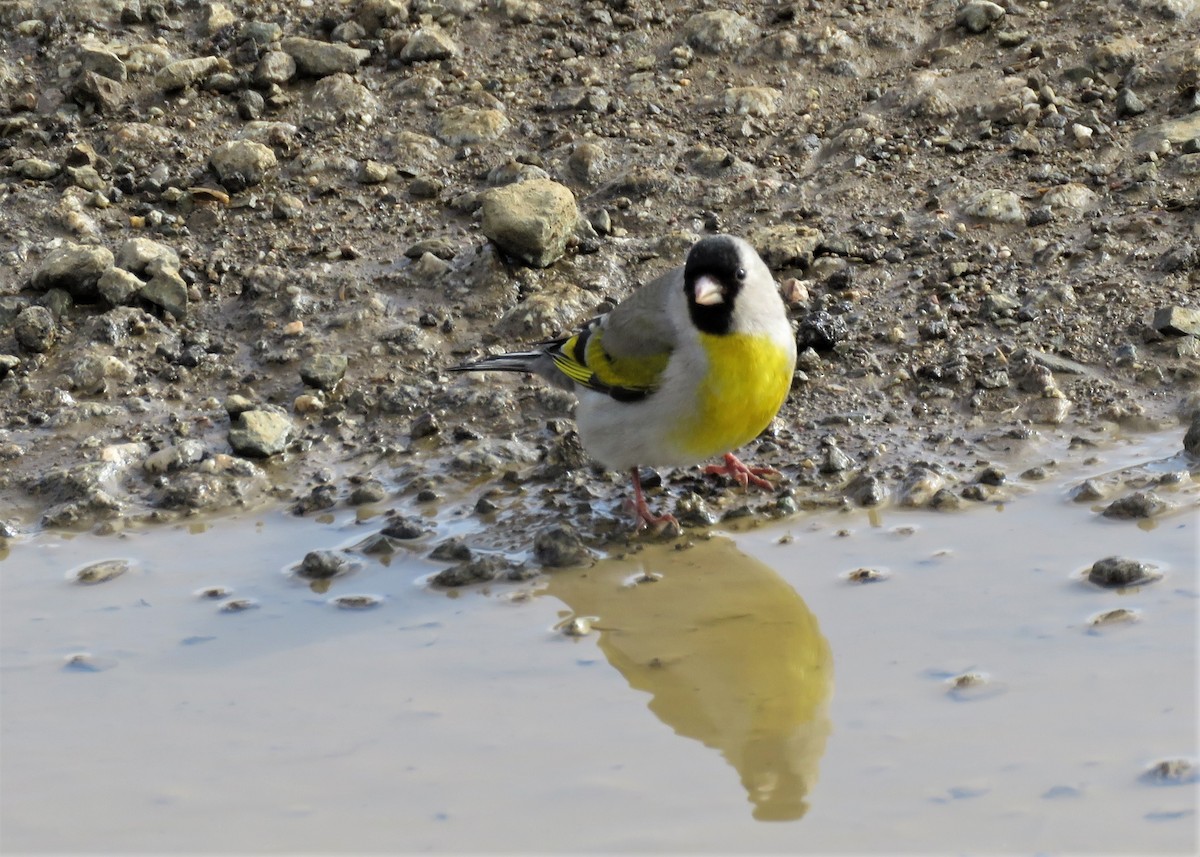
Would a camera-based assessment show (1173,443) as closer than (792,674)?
No

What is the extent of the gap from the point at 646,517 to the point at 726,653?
40.3 inches

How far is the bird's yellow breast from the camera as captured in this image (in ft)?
19.0

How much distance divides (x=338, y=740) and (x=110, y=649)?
111 centimetres

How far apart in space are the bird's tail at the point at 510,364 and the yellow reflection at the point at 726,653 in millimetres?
1093

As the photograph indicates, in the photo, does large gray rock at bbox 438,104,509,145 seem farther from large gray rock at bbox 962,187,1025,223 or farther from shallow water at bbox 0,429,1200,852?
shallow water at bbox 0,429,1200,852

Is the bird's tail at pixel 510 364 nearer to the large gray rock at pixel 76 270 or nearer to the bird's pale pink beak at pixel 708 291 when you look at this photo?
the bird's pale pink beak at pixel 708 291

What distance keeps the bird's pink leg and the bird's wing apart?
41 centimetres

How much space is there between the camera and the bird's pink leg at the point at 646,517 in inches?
244

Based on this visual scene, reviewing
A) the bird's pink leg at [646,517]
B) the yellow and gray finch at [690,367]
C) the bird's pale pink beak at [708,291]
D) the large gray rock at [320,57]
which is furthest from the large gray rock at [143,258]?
the bird's pale pink beak at [708,291]

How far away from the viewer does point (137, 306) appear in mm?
7500

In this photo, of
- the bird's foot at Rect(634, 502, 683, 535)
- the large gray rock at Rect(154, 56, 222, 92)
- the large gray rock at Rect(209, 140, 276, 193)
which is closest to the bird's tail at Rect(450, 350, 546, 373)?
the bird's foot at Rect(634, 502, 683, 535)

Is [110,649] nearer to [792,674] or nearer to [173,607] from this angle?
[173,607]

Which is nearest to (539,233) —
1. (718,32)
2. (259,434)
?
(259,434)

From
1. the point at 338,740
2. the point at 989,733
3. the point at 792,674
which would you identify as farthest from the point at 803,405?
the point at 338,740
